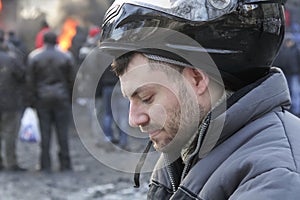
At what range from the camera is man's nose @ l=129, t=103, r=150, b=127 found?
1.59 meters

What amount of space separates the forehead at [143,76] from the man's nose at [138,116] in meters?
0.04

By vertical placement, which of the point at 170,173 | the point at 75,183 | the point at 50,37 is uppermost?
the point at 170,173

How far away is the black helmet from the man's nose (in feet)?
0.49

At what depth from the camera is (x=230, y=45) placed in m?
1.55

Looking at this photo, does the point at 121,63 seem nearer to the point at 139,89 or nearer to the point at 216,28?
the point at 139,89

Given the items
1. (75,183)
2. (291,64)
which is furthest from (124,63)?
(291,64)

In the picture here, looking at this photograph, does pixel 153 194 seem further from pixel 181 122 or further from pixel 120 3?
pixel 120 3

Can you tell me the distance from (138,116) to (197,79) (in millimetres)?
179

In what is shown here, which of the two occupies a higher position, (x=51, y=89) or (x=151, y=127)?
(x=151, y=127)

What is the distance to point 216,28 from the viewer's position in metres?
1.54

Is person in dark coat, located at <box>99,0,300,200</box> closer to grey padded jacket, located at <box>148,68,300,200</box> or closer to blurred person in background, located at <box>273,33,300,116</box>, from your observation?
grey padded jacket, located at <box>148,68,300,200</box>

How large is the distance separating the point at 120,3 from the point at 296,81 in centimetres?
1041

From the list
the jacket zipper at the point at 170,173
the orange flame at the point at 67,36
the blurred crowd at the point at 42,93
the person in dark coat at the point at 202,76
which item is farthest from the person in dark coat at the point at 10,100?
the person in dark coat at the point at 202,76

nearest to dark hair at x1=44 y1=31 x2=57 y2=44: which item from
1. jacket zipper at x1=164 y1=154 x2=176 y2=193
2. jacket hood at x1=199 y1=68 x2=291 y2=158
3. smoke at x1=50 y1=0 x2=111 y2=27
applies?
jacket zipper at x1=164 y1=154 x2=176 y2=193
